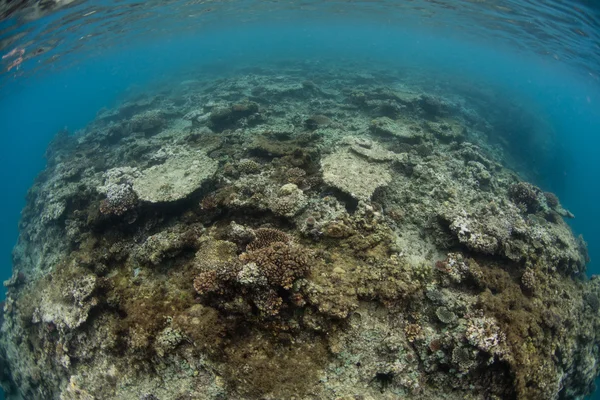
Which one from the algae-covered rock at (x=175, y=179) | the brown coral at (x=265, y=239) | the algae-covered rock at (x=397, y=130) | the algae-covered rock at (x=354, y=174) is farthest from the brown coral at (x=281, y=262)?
the algae-covered rock at (x=397, y=130)

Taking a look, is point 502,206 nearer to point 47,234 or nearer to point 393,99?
point 393,99

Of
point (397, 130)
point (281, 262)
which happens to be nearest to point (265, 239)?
point (281, 262)

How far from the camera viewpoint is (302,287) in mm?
5852

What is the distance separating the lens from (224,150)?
1261 centimetres

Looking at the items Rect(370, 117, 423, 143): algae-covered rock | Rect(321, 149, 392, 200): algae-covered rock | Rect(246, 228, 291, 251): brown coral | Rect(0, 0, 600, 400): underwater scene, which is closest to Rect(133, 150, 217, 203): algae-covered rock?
Rect(0, 0, 600, 400): underwater scene

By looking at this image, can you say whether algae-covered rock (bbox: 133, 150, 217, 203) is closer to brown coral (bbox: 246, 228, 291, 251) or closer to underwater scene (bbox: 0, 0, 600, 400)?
underwater scene (bbox: 0, 0, 600, 400)

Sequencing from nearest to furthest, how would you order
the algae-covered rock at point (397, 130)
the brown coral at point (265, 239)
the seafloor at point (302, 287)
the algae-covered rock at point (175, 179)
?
1. the seafloor at point (302, 287)
2. the brown coral at point (265, 239)
3. the algae-covered rock at point (175, 179)
4. the algae-covered rock at point (397, 130)

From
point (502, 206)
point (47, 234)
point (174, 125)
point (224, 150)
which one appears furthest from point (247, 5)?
point (502, 206)

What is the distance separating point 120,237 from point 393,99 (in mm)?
19020

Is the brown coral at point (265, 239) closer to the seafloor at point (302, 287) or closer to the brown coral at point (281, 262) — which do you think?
the seafloor at point (302, 287)

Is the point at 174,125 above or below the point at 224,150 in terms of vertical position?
below

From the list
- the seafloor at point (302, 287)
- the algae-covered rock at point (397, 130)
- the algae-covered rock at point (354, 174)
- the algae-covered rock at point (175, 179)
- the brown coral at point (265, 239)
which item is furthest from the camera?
the algae-covered rock at point (397, 130)

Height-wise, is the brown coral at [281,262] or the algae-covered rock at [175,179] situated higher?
the brown coral at [281,262]

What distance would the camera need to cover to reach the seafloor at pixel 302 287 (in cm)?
562
